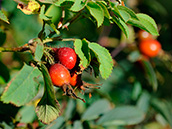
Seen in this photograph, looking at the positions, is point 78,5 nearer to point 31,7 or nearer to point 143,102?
point 31,7

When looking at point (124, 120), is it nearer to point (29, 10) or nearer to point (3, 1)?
point (29, 10)

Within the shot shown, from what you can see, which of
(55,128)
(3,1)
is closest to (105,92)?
(55,128)

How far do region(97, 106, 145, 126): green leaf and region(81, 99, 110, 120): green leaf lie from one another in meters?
0.04

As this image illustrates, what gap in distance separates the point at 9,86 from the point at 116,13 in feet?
1.52

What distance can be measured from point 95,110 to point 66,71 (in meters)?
0.72

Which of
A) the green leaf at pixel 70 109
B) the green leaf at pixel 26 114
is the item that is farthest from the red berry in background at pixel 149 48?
the green leaf at pixel 26 114

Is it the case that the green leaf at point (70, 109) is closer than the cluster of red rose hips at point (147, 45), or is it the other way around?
the green leaf at point (70, 109)

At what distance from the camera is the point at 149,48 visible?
221 cm

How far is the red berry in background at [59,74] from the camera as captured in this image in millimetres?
871

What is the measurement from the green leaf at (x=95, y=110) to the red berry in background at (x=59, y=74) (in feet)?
2.09

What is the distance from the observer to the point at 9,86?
0.80 meters

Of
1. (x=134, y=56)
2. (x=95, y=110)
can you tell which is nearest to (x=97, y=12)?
(x=95, y=110)

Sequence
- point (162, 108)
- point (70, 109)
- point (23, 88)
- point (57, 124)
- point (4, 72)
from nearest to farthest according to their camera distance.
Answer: point (23, 88) → point (4, 72) → point (57, 124) → point (70, 109) → point (162, 108)

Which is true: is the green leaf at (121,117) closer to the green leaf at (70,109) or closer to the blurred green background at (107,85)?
the blurred green background at (107,85)
